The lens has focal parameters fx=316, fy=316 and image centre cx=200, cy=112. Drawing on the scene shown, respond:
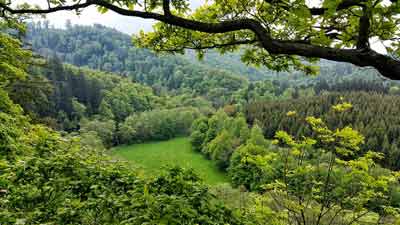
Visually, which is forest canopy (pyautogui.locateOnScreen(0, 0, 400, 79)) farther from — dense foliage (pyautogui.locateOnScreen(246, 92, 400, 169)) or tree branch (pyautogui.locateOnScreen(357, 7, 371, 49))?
dense foliage (pyautogui.locateOnScreen(246, 92, 400, 169))

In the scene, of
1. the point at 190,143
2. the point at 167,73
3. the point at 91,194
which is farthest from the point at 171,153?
the point at 167,73

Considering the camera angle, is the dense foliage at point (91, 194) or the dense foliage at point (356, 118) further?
the dense foliage at point (356, 118)

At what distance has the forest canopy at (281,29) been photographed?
2.79 meters

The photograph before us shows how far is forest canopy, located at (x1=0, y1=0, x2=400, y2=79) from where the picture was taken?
2.79 meters

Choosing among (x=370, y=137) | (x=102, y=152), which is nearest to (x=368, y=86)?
(x=370, y=137)

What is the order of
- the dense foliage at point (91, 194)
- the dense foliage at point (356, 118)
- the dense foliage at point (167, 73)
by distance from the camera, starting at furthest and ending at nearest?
the dense foliage at point (167, 73) → the dense foliage at point (356, 118) → the dense foliage at point (91, 194)

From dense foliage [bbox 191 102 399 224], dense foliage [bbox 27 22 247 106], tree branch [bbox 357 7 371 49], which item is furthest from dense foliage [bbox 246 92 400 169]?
tree branch [bbox 357 7 371 49]

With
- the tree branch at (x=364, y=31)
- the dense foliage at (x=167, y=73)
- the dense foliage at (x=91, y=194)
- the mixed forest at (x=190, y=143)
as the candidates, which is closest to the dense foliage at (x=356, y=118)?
the mixed forest at (x=190, y=143)

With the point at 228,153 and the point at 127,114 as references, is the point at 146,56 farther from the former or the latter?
the point at 228,153

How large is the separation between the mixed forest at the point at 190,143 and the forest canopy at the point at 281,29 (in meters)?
0.52

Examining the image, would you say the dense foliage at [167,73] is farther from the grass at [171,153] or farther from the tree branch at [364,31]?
the tree branch at [364,31]

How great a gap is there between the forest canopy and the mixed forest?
0.52 metres

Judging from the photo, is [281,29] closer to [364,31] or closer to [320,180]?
[364,31]

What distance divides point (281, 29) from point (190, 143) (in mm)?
82071
